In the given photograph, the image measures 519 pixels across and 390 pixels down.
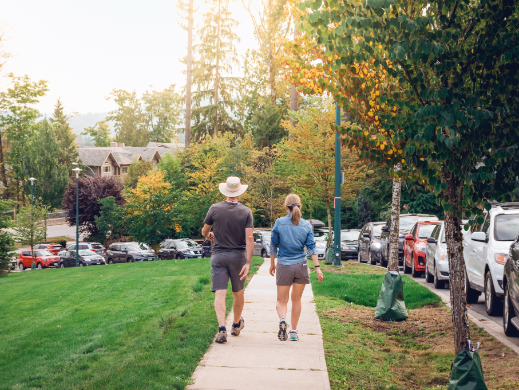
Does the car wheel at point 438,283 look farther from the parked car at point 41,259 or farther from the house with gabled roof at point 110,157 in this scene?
the house with gabled roof at point 110,157

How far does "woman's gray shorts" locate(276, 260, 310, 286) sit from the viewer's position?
286 inches

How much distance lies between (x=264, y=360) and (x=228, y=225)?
1.73m

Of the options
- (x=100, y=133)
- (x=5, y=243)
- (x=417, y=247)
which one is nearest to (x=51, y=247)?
(x=5, y=243)

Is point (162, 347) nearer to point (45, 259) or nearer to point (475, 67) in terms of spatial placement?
point (475, 67)

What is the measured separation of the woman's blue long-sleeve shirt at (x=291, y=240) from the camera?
7.25m

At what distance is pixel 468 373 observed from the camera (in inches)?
168

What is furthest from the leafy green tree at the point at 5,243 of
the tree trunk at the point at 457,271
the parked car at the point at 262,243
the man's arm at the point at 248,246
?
the tree trunk at the point at 457,271

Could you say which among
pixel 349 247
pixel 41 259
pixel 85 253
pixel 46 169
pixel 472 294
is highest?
pixel 46 169

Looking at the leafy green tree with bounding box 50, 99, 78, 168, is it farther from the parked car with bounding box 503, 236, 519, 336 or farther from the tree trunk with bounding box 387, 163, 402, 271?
the parked car with bounding box 503, 236, 519, 336

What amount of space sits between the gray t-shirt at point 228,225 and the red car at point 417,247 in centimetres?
1052

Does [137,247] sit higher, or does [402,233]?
[402,233]

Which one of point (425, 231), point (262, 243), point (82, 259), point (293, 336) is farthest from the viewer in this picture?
point (82, 259)

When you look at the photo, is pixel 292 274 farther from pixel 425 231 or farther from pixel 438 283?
pixel 425 231

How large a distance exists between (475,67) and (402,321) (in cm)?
546
